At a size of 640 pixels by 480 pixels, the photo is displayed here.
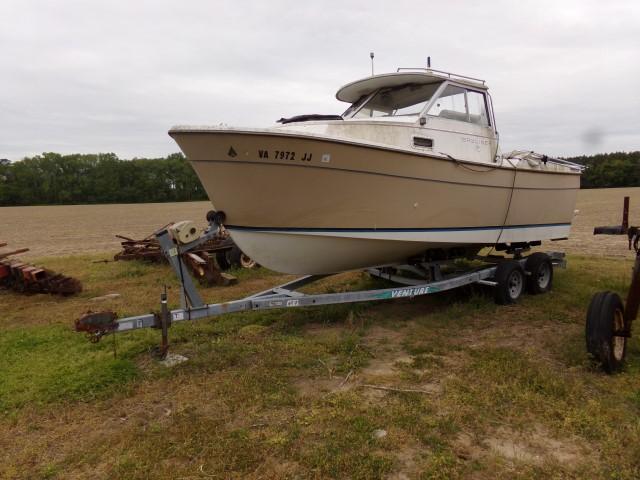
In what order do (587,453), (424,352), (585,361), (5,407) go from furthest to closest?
(424,352)
(585,361)
(5,407)
(587,453)

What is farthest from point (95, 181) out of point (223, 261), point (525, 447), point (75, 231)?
point (525, 447)

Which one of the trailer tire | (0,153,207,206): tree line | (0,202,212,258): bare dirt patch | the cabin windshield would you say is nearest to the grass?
the cabin windshield

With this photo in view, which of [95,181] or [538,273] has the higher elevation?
[95,181]

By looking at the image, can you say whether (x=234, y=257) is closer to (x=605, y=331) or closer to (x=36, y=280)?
(x=36, y=280)

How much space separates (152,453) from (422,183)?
3.66 metres

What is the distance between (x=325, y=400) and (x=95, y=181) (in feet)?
258

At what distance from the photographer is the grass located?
2598 mm

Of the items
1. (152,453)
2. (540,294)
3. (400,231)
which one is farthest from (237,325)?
(540,294)

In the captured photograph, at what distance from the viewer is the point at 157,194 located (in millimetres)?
73000

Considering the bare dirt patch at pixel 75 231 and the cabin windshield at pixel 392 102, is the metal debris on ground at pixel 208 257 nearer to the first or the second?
the cabin windshield at pixel 392 102

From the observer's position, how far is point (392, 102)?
605 centimetres

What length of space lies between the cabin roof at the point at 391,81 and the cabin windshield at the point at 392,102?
84 millimetres

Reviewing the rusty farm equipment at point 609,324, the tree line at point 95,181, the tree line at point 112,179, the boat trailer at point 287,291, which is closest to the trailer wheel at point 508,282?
the boat trailer at point 287,291

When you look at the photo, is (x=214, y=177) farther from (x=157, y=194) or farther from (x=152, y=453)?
(x=157, y=194)
